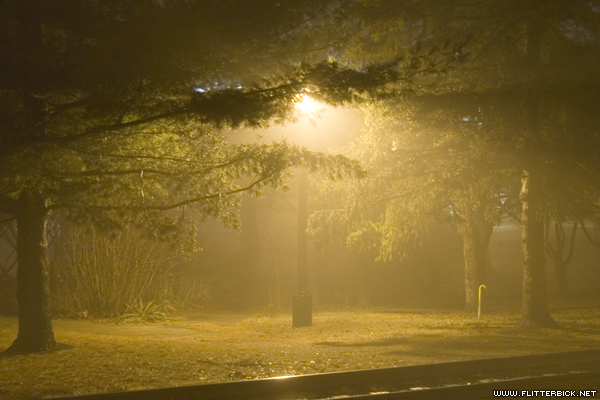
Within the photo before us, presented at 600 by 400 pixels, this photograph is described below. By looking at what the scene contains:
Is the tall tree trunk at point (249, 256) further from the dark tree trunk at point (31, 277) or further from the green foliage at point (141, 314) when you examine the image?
the dark tree trunk at point (31, 277)

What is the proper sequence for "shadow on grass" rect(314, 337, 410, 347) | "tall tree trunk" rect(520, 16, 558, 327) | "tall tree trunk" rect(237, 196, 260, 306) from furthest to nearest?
"tall tree trunk" rect(237, 196, 260, 306) < "tall tree trunk" rect(520, 16, 558, 327) < "shadow on grass" rect(314, 337, 410, 347)

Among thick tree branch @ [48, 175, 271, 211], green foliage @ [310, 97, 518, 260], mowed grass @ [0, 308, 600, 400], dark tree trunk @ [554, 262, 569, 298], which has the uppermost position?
green foliage @ [310, 97, 518, 260]

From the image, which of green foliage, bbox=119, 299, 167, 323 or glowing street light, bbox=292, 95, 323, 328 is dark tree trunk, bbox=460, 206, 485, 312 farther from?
green foliage, bbox=119, 299, 167, 323

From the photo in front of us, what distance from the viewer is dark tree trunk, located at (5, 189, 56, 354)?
10.6 meters

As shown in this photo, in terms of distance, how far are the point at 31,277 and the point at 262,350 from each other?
4.32 meters

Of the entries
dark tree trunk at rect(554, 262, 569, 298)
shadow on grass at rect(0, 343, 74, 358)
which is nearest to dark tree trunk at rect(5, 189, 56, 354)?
shadow on grass at rect(0, 343, 74, 358)

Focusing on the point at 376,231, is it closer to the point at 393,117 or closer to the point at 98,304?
the point at 393,117

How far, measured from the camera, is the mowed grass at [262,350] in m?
8.69

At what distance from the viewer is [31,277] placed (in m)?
10.6

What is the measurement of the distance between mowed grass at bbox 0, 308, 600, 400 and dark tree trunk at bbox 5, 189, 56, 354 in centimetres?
42

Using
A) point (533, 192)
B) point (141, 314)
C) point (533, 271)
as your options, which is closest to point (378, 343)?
point (533, 271)

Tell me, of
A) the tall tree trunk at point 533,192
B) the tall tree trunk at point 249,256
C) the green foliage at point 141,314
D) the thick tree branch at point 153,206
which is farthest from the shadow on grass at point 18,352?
the tall tree trunk at point 249,256

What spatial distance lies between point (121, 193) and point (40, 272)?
1.99 m

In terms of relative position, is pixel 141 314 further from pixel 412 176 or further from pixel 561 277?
Answer: pixel 561 277
